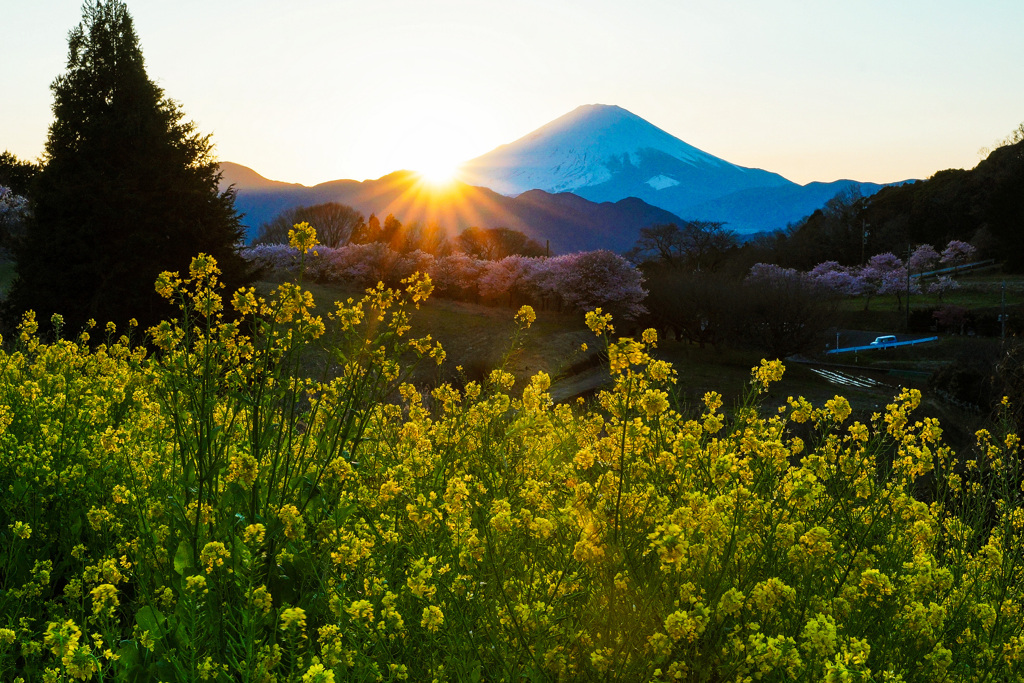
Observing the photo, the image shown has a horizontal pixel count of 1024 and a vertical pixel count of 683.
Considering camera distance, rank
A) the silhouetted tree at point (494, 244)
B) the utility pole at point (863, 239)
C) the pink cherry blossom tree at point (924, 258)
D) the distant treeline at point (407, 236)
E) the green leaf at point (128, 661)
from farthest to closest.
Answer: the utility pole at point (863, 239), the pink cherry blossom tree at point (924, 258), the silhouetted tree at point (494, 244), the distant treeline at point (407, 236), the green leaf at point (128, 661)

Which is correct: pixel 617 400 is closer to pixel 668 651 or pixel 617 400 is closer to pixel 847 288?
pixel 668 651

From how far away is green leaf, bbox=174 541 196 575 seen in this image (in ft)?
10.9

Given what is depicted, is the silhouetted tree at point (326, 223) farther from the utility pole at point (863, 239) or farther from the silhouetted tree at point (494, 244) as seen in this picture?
the utility pole at point (863, 239)

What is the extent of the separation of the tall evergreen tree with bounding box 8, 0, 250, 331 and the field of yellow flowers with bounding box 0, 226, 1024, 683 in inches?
560

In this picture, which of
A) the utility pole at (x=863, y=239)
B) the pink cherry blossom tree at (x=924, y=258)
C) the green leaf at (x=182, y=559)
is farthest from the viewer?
the utility pole at (x=863, y=239)

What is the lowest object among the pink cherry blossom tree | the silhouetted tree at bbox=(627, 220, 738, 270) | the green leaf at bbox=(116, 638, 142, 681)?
the green leaf at bbox=(116, 638, 142, 681)

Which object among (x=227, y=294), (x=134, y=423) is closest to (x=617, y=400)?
(x=134, y=423)

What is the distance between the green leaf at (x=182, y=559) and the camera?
3.32 metres

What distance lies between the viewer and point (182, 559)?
3332mm

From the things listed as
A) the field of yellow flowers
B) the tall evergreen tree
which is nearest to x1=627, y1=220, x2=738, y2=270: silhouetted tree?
the tall evergreen tree

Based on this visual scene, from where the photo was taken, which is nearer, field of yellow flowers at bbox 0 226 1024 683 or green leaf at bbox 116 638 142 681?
field of yellow flowers at bbox 0 226 1024 683

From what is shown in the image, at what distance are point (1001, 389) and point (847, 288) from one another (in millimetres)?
48402

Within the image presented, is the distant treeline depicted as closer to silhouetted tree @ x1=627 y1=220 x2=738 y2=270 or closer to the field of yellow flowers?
silhouetted tree @ x1=627 y1=220 x2=738 y2=270

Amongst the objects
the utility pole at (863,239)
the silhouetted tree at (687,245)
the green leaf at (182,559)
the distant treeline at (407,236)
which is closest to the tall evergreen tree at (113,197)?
the green leaf at (182,559)
